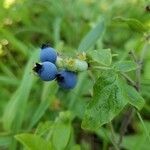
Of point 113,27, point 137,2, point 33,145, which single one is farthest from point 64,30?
point 33,145

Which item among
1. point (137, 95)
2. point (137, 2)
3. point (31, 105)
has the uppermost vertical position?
point (137, 2)

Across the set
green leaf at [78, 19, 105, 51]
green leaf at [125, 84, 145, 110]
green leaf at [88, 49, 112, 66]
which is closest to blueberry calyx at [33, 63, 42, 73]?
green leaf at [88, 49, 112, 66]

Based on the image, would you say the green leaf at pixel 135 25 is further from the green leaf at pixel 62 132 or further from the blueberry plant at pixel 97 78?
the green leaf at pixel 62 132

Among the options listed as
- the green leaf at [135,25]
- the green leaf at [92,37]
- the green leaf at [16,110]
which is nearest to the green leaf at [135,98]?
the green leaf at [135,25]

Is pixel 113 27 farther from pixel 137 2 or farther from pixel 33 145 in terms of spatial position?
pixel 33 145

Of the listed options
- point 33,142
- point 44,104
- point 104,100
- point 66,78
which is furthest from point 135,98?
point 44,104

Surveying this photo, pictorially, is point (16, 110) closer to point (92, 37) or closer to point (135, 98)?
point (92, 37)

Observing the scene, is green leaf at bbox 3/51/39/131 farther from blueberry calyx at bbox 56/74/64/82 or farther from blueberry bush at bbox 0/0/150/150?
blueberry calyx at bbox 56/74/64/82
